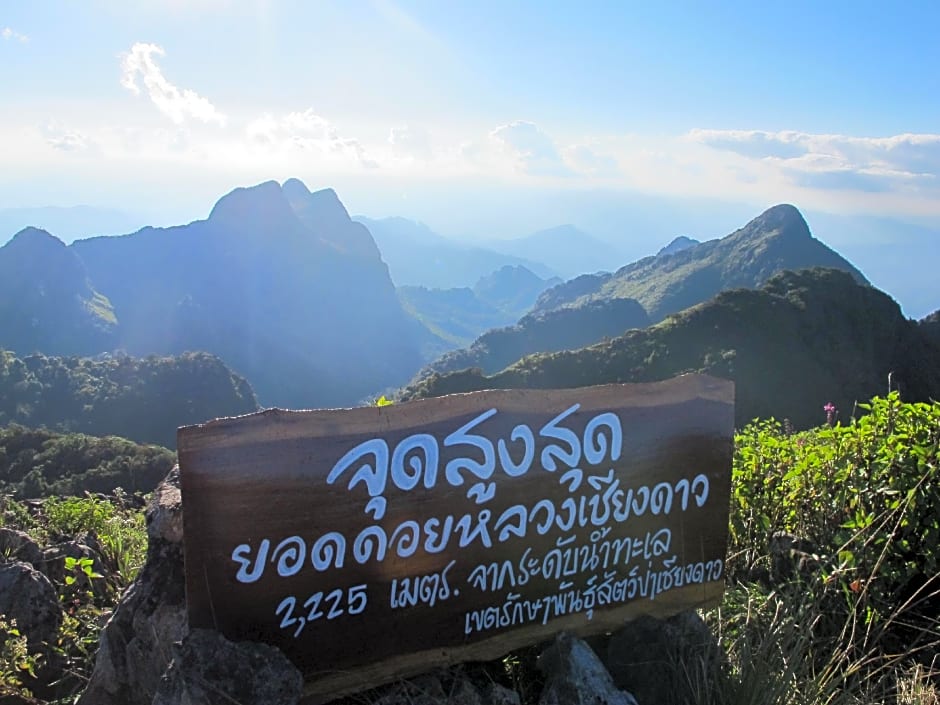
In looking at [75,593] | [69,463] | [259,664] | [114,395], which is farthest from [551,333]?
[259,664]

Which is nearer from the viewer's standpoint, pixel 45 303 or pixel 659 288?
pixel 659 288

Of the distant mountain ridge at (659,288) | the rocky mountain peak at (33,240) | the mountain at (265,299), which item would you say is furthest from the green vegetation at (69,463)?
the rocky mountain peak at (33,240)

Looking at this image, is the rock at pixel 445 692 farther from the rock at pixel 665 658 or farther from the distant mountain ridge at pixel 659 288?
the distant mountain ridge at pixel 659 288

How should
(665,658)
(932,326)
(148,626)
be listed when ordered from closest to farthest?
(148,626) < (665,658) < (932,326)

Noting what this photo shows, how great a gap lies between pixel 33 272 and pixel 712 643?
5268 inches

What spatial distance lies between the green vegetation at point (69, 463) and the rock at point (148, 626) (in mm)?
20284

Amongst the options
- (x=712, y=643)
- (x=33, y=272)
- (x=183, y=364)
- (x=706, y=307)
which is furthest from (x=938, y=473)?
(x=33, y=272)

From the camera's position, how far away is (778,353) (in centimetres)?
4178

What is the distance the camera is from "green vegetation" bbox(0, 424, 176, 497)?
25339mm

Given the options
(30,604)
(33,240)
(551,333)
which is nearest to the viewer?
(30,604)

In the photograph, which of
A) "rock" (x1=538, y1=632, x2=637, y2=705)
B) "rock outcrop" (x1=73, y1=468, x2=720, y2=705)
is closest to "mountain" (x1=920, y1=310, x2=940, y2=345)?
"rock outcrop" (x1=73, y1=468, x2=720, y2=705)

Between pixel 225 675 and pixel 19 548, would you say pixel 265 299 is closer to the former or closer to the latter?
pixel 19 548

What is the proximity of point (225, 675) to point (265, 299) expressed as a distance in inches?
5815

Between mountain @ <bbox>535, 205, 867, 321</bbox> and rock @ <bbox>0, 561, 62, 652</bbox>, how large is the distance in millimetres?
93408
